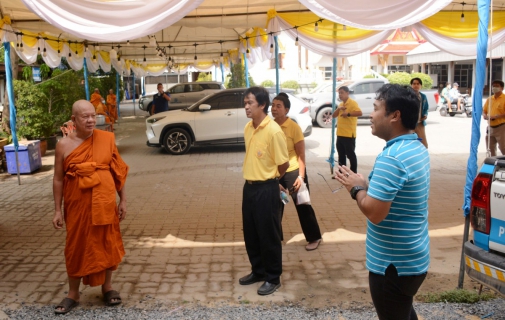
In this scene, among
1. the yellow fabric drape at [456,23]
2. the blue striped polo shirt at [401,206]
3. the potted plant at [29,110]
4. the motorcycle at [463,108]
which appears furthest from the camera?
the motorcycle at [463,108]

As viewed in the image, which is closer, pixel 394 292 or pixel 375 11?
pixel 394 292

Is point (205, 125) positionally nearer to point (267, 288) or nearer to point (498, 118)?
point (498, 118)

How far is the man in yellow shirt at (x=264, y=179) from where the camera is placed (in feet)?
13.9

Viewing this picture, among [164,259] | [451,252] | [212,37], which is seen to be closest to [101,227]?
[164,259]

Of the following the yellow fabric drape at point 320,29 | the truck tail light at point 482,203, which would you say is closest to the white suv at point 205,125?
the yellow fabric drape at point 320,29

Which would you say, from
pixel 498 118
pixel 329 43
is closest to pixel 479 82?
pixel 329 43

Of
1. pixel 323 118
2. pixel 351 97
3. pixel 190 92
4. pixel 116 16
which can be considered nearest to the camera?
pixel 116 16

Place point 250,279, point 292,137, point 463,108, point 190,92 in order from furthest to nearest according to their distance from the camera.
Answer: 1. point 190,92
2. point 463,108
3. point 292,137
4. point 250,279

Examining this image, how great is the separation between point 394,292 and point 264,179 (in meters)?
1.84

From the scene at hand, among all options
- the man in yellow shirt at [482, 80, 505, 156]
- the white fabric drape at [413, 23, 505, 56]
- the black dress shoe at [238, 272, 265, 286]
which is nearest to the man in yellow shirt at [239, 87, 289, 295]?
the black dress shoe at [238, 272, 265, 286]

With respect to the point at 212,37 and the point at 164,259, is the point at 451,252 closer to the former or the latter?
the point at 164,259

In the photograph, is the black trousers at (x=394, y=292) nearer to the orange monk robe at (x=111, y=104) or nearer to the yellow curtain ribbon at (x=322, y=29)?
the yellow curtain ribbon at (x=322, y=29)

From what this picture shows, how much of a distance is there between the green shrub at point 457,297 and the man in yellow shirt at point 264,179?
51.5 inches

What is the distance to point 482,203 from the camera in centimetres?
334
